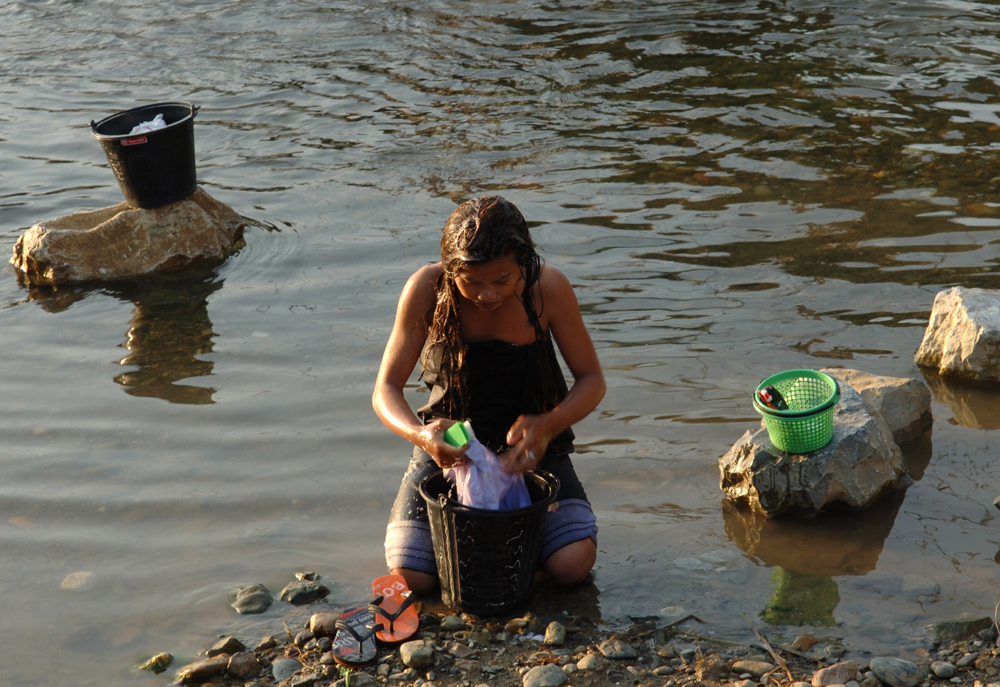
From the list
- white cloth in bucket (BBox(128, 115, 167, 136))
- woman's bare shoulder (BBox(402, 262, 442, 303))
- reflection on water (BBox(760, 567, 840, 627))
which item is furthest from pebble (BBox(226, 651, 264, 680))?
white cloth in bucket (BBox(128, 115, 167, 136))

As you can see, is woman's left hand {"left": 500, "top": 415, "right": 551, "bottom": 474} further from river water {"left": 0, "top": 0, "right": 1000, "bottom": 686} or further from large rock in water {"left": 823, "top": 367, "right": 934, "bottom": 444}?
large rock in water {"left": 823, "top": 367, "right": 934, "bottom": 444}

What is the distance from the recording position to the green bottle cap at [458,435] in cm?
334

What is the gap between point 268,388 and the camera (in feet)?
17.4

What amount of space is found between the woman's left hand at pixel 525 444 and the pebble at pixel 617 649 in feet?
2.17

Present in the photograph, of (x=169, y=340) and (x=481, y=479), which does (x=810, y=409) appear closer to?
(x=481, y=479)

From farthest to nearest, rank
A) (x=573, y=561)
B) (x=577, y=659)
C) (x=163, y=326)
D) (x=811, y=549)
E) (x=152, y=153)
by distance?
(x=152, y=153)
(x=163, y=326)
(x=811, y=549)
(x=573, y=561)
(x=577, y=659)

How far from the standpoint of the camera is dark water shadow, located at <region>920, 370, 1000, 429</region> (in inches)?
183

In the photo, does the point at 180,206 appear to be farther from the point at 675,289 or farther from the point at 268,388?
the point at 675,289

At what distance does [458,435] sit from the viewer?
3348 mm

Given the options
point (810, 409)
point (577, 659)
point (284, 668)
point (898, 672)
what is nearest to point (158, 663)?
point (284, 668)

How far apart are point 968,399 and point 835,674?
2.32 m

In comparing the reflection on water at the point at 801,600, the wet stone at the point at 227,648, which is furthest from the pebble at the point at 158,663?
the reflection on water at the point at 801,600

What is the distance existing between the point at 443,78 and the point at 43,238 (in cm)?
558

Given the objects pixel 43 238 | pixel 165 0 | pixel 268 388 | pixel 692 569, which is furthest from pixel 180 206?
pixel 165 0
